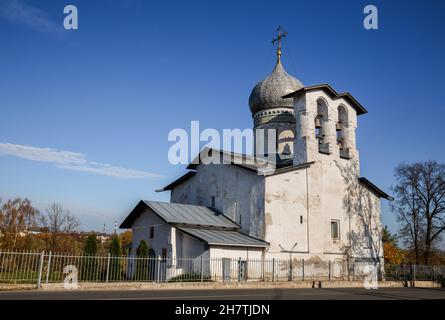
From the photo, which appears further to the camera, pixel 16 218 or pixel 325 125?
pixel 16 218

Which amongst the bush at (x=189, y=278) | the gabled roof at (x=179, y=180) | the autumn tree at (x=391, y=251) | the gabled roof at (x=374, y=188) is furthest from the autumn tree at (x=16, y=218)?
the autumn tree at (x=391, y=251)

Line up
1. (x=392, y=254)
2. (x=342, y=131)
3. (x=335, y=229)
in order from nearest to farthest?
(x=335, y=229) → (x=342, y=131) → (x=392, y=254)

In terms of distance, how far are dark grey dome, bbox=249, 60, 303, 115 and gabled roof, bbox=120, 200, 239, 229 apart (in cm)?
1000

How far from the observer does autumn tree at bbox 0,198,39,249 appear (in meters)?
35.9

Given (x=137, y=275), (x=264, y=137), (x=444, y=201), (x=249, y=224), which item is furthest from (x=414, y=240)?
(x=137, y=275)

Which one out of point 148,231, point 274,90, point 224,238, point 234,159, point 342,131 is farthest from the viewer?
point 274,90

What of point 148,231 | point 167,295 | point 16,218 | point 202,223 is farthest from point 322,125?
point 16,218

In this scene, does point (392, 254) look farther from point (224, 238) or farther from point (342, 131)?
point (224, 238)

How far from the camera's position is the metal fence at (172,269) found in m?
→ 15.7

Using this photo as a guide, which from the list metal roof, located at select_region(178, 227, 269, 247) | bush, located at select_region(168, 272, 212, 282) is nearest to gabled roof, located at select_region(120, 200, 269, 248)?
metal roof, located at select_region(178, 227, 269, 247)

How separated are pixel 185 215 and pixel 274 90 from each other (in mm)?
12937

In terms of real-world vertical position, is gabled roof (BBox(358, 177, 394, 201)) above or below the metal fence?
above

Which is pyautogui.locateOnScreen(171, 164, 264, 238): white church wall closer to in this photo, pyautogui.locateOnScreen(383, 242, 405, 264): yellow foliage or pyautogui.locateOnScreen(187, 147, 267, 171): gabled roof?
pyautogui.locateOnScreen(187, 147, 267, 171): gabled roof

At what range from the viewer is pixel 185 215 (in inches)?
943
